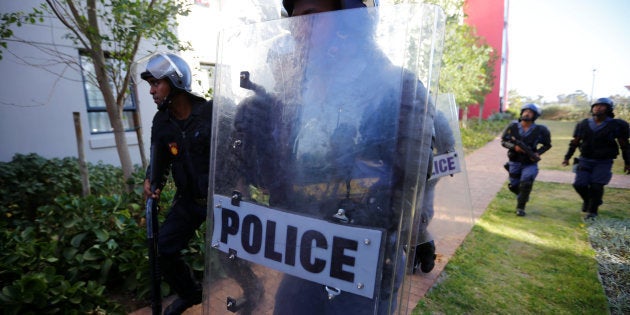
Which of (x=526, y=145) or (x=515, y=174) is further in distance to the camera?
(x=515, y=174)

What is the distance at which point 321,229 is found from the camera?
4.08 ft

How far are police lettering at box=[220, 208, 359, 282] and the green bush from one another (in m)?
1.49

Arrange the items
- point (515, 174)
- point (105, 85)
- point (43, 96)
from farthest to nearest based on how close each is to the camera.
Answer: point (43, 96)
point (515, 174)
point (105, 85)

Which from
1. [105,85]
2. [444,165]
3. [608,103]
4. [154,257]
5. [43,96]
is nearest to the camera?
[154,257]

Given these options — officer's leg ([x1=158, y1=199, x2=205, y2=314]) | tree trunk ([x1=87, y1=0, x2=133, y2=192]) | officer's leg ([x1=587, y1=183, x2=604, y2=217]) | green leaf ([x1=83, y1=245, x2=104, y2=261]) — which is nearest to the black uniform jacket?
officer's leg ([x1=158, y1=199, x2=205, y2=314])

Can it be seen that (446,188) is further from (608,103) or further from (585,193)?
(585,193)

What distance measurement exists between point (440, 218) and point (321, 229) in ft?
4.81

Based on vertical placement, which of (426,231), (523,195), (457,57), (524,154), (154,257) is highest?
(457,57)

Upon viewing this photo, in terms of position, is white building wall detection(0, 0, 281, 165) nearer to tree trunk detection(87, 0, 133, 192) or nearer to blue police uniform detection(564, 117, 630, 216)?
tree trunk detection(87, 0, 133, 192)

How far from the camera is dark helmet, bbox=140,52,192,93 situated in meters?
2.26

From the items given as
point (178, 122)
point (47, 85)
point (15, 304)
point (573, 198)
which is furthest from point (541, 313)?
point (47, 85)

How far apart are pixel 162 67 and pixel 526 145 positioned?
5046 millimetres

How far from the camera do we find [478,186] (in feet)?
24.7

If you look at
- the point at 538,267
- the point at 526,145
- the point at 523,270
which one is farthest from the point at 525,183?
the point at 523,270
